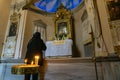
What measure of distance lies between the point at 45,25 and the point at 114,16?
474 cm

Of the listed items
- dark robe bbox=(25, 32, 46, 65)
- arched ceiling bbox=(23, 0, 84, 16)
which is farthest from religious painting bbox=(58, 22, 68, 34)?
dark robe bbox=(25, 32, 46, 65)

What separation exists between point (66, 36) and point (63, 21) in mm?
1090

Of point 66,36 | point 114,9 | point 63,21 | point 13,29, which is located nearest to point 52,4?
point 63,21

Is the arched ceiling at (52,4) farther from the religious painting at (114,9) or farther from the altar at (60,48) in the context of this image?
the religious painting at (114,9)

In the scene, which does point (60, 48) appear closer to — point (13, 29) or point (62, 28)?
point (62, 28)

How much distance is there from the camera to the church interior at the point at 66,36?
3.29 m

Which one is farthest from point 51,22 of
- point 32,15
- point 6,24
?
point 6,24

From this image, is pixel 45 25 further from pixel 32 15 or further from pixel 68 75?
pixel 68 75

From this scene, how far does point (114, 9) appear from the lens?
13.4 feet

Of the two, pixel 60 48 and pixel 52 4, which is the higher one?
pixel 52 4

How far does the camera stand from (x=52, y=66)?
3.64 metres

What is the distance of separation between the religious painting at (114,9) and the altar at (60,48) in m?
2.48

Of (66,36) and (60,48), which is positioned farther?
(66,36)

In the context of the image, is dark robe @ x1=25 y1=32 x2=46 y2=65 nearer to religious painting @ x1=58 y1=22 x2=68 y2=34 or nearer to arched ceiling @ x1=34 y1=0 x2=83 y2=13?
religious painting @ x1=58 y1=22 x2=68 y2=34
